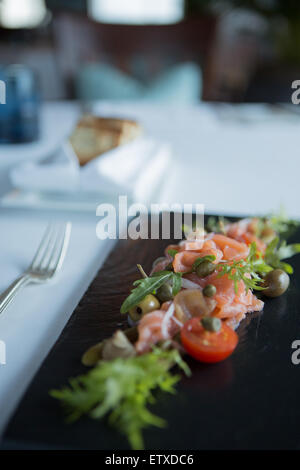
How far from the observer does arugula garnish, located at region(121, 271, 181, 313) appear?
84cm

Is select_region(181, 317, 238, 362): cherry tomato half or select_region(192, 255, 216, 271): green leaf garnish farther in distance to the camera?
select_region(192, 255, 216, 271): green leaf garnish

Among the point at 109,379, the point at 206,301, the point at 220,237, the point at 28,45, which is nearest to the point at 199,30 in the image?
the point at 28,45

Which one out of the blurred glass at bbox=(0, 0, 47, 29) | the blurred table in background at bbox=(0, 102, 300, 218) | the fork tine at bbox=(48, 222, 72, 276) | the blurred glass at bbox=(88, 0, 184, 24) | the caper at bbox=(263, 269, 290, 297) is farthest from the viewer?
the blurred glass at bbox=(88, 0, 184, 24)

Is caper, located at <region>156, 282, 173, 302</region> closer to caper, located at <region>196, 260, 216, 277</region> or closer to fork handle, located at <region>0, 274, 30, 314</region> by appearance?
caper, located at <region>196, 260, 216, 277</region>

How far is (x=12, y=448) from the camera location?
590 millimetres

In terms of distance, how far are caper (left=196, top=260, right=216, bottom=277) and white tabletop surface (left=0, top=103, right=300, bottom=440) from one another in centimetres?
27

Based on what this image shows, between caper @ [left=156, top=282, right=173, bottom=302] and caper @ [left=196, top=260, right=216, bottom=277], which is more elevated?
caper @ [left=196, top=260, right=216, bottom=277]

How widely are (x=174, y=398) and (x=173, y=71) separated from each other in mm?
3237

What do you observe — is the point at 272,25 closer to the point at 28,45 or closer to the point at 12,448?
the point at 28,45

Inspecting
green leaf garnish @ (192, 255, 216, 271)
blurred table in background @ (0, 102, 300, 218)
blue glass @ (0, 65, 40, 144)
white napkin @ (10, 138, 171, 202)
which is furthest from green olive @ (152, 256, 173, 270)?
blue glass @ (0, 65, 40, 144)

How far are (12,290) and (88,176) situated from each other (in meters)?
0.58

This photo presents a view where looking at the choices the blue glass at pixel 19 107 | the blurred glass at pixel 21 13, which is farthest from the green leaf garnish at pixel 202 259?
the blurred glass at pixel 21 13

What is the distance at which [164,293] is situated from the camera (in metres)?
0.85
